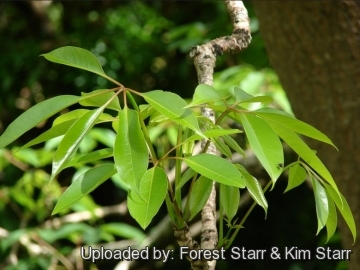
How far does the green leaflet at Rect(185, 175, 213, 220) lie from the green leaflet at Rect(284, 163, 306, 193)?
0.35 ft

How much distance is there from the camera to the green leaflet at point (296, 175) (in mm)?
645

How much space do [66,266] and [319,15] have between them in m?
1.12

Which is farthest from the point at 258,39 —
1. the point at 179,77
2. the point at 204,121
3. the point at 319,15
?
the point at 204,121

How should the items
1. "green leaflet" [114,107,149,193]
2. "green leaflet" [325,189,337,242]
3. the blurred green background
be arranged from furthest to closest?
1. the blurred green background
2. "green leaflet" [325,189,337,242]
3. "green leaflet" [114,107,149,193]

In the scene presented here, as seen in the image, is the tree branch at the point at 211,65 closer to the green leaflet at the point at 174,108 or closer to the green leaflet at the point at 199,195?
the green leaflet at the point at 199,195

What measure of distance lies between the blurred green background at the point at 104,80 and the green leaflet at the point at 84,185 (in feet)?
4.45

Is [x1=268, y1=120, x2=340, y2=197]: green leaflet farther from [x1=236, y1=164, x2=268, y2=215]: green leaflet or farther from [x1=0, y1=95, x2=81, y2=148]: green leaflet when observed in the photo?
[x1=0, y1=95, x2=81, y2=148]: green leaflet

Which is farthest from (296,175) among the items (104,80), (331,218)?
(104,80)

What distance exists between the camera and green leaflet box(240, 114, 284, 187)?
54cm

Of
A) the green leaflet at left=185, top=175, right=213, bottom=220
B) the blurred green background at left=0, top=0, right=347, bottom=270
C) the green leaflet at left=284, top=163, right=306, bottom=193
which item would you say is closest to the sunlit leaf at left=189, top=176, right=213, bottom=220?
the green leaflet at left=185, top=175, right=213, bottom=220

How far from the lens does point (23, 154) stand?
5.62ft

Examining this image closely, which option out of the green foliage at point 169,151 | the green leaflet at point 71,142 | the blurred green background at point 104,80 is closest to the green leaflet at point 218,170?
the green foliage at point 169,151

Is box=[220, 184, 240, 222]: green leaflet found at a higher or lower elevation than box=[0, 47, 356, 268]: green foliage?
lower

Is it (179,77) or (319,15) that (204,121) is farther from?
(179,77)
